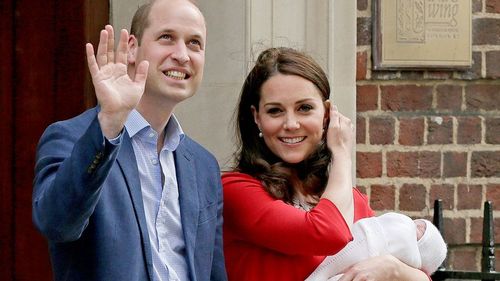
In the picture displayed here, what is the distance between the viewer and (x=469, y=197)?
186 inches

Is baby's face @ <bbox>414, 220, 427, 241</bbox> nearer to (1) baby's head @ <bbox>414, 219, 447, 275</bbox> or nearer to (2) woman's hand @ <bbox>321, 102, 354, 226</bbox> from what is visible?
(1) baby's head @ <bbox>414, 219, 447, 275</bbox>

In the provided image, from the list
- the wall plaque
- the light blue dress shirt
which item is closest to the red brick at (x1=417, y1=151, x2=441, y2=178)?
the wall plaque

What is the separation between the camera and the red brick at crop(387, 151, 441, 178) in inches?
182

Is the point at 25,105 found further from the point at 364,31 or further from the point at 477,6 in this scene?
the point at 477,6

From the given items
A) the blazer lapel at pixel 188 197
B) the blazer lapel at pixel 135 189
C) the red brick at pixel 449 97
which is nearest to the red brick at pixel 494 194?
the red brick at pixel 449 97

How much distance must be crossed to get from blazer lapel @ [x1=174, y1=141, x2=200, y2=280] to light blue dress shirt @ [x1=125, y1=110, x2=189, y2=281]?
2cm

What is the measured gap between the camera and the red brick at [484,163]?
4.74 meters

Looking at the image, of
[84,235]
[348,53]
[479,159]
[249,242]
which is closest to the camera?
[84,235]

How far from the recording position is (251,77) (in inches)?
140

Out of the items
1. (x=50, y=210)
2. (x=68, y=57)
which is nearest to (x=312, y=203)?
(x=50, y=210)

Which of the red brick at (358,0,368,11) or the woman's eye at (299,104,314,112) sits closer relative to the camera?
the woman's eye at (299,104,314,112)

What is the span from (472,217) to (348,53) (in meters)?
0.86

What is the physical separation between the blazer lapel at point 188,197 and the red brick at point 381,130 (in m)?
1.48

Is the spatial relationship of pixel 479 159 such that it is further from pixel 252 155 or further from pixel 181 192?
pixel 181 192
